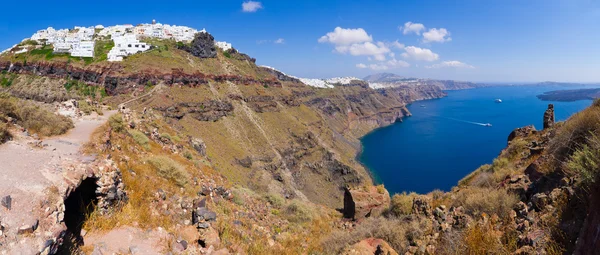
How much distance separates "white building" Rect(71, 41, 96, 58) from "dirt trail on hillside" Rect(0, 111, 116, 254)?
7130 cm

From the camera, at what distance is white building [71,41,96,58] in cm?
6262

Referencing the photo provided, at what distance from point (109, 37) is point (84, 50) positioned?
19481 mm

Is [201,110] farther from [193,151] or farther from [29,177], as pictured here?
[29,177]

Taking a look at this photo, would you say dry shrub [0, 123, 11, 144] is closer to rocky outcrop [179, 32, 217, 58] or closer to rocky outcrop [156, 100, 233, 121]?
rocky outcrop [156, 100, 233, 121]

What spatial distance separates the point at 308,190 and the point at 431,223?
44762 mm

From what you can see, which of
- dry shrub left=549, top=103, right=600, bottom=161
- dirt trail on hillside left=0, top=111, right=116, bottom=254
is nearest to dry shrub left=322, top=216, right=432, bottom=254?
dry shrub left=549, top=103, right=600, bottom=161

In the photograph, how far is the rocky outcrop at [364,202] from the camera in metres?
14.2

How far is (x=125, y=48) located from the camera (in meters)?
63.6

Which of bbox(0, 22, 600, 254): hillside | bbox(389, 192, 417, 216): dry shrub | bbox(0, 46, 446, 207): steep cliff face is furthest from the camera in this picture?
bbox(0, 46, 446, 207): steep cliff face

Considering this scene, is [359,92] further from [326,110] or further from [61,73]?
[61,73]

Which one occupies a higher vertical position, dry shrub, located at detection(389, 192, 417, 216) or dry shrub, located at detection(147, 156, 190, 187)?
dry shrub, located at detection(147, 156, 190, 187)

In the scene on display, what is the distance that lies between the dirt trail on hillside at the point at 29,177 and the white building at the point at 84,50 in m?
71.3

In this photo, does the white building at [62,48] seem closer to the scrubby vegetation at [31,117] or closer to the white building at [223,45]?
the white building at [223,45]

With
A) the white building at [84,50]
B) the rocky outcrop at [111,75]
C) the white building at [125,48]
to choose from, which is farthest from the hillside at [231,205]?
the white building at [84,50]
